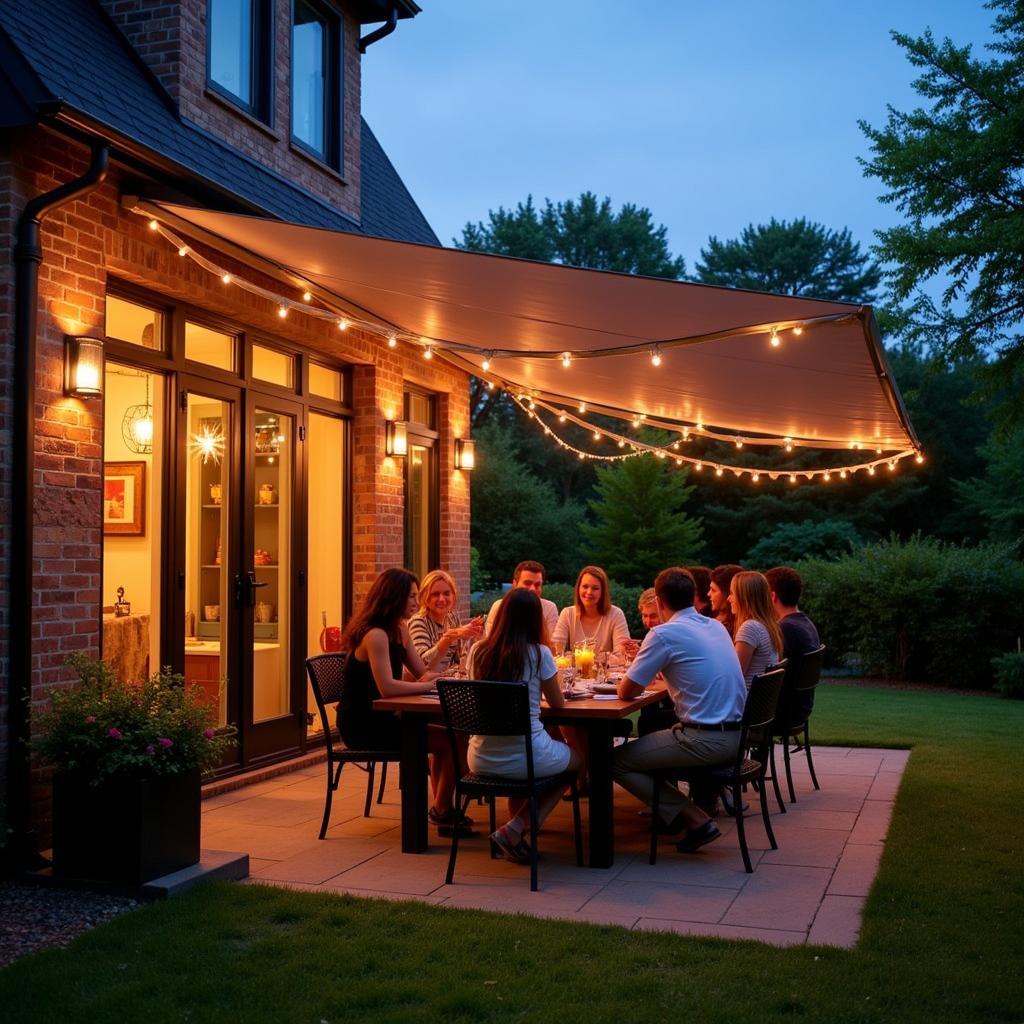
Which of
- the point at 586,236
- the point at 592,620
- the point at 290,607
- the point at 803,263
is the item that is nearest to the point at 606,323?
the point at 592,620

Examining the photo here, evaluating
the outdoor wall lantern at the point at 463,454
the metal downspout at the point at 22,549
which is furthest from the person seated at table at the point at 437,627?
the outdoor wall lantern at the point at 463,454

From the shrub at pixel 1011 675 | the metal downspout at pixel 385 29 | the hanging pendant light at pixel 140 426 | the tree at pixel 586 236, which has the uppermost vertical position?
the tree at pixel 586 236

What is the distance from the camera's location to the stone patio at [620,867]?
4664 millimetres

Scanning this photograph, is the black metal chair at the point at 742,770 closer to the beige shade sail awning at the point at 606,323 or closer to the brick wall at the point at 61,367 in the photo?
the beige shade sail awning at the point at 606,323

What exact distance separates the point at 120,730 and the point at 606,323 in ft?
10.4

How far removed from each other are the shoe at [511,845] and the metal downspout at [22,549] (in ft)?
6.72

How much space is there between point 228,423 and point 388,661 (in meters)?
2.34

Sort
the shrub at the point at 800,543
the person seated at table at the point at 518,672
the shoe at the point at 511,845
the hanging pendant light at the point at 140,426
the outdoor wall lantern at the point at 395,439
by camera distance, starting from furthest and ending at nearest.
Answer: the shrub at the point at 800,543
the outdoor wall lantern at the point at 395,439
the hanging pendant light at the point at 140,426
the shoe at the point at 511,845
the person seated at table at the point at 518,672

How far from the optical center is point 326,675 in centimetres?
650

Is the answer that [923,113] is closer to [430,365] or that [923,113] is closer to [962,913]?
[430,365]

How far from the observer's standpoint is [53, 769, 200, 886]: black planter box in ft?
15.7

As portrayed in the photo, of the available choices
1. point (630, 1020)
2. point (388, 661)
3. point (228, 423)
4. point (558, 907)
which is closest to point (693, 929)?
point (558, 907)

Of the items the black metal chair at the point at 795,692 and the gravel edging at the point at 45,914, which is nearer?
the gravel edging at the point at 45,914

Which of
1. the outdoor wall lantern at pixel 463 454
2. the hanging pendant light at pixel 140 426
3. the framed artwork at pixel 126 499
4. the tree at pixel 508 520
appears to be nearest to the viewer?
the hanging pendant light at pixel 140 426
